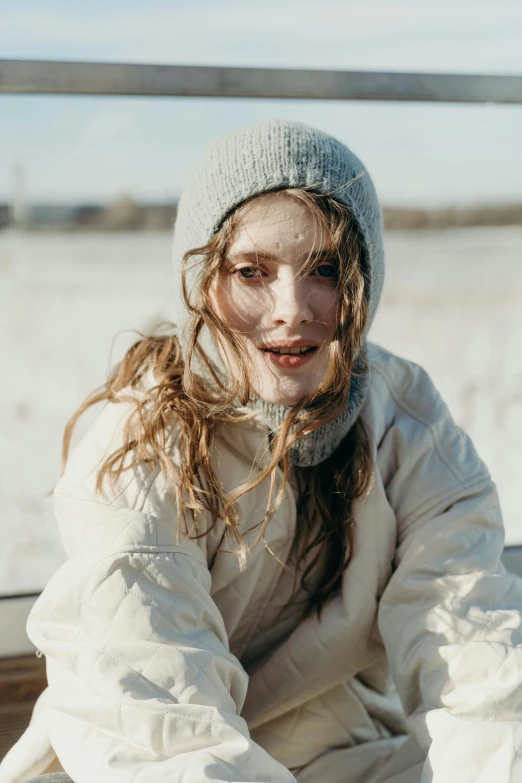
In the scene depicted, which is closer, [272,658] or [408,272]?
[272,658]

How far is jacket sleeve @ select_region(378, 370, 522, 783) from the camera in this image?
0.89 m

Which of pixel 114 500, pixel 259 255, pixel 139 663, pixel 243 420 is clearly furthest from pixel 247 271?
pixel 139 663

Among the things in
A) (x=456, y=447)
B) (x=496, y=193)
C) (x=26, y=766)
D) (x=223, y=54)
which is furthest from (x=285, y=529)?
(x=496, y=193)

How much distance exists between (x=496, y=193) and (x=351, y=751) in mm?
987

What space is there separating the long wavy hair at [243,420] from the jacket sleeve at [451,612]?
72 mm

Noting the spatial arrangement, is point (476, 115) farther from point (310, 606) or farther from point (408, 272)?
point (310, 606)

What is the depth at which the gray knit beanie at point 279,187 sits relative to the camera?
0.88 metres

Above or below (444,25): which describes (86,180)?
below

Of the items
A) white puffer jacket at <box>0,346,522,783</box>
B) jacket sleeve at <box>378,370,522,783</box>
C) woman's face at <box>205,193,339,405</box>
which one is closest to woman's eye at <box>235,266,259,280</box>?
woman's face at <box>205,193,339,405</box>

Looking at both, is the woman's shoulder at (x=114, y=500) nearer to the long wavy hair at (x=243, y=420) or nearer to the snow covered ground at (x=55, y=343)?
the long wavy hair at (x=243, y=420)

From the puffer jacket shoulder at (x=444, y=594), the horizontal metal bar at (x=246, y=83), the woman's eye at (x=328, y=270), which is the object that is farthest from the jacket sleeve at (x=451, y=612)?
the horizontal metal bar at (x=246, y=83)

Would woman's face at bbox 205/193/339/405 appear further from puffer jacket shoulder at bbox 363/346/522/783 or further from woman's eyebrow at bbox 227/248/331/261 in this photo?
puffer jacket shoulder at bbox 363/346/522/783

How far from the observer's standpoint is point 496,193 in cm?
153

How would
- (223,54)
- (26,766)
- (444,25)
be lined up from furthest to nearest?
(444,25) → (223,54) → (26,766)
